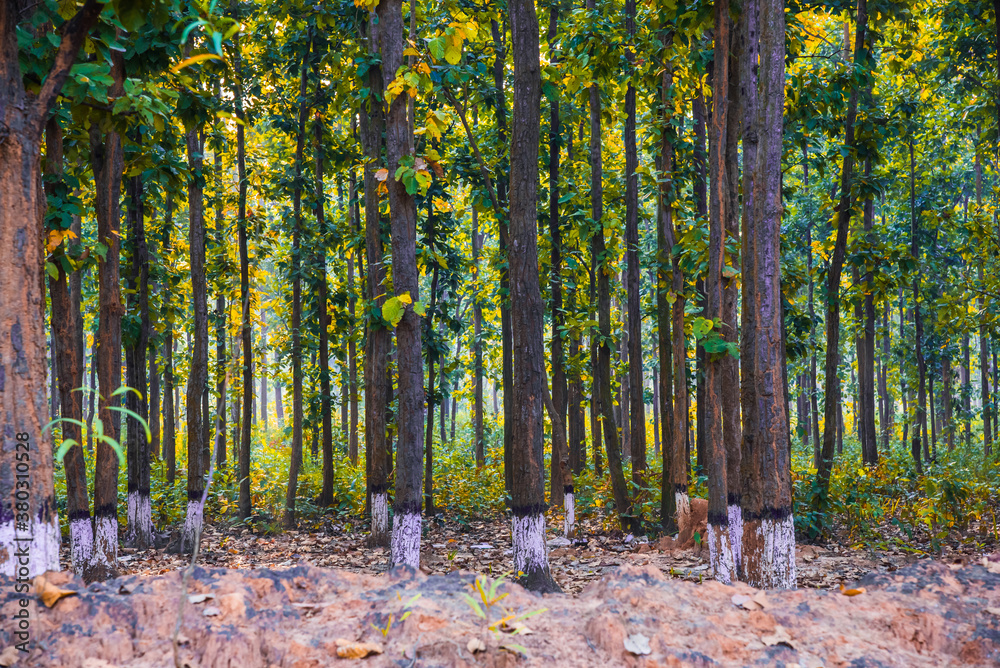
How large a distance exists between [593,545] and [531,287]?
543cm

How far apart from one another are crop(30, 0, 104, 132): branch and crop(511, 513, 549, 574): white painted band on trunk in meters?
5.65

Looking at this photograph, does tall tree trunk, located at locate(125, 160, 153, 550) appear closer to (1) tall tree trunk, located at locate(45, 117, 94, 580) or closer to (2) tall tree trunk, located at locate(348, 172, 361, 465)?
(1) tall tree trunk, located at locate(45, 117, 94, 580)

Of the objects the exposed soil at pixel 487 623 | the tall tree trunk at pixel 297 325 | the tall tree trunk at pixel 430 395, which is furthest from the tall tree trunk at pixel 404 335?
the tall tree trunk at pixel 297 325

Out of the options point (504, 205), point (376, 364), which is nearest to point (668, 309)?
point (504, 205)

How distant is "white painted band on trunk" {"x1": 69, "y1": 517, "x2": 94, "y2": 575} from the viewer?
7109mm

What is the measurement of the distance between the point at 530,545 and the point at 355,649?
400cm

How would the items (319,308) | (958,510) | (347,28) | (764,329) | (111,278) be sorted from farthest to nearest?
(319,308), (347,28), (958,510), (111,278), (764,329)

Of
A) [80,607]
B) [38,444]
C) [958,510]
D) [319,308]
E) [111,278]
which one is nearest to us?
[80,607]

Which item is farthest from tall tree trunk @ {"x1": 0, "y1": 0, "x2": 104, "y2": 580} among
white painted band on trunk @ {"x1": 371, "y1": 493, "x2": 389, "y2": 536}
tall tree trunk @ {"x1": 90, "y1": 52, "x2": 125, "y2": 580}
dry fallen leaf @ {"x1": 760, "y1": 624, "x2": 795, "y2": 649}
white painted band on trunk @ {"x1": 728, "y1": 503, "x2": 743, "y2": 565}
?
white painted band on trunk @ {"x1": 371, "y1": 493, "x2": 389, "y2": 536}

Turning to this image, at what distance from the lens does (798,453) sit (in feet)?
88.6

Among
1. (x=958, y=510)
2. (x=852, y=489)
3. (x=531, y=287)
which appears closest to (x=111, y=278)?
(x=531, y=287)

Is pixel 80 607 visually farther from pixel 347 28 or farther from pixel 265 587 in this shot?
pixel 347 28

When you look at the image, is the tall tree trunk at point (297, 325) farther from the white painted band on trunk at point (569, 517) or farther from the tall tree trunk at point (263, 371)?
the white painted band on trunk at point (569, 517)

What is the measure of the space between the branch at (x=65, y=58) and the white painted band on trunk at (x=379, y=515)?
770 cm
